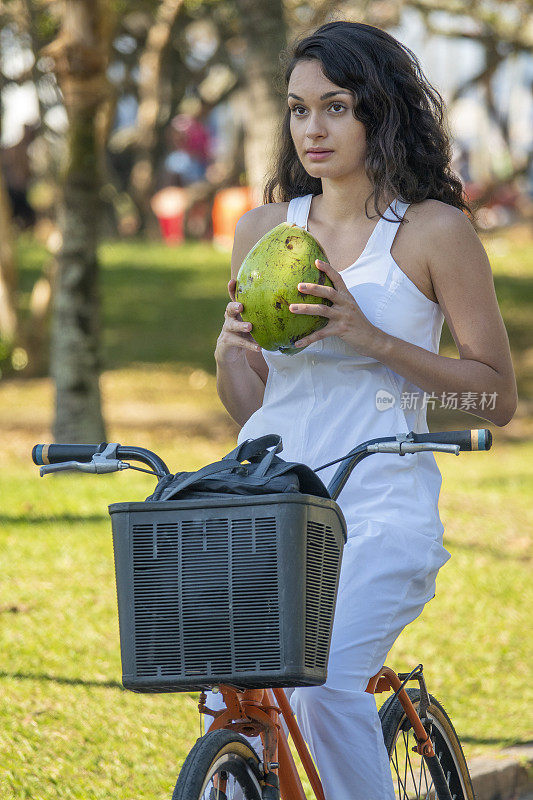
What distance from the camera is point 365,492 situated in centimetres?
278

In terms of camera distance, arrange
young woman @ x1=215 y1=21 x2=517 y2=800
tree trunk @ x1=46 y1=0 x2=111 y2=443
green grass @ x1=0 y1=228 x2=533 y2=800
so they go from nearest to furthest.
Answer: young woman @ x1=215 y1=21 x2=517 y2=800 < green grass @ x1=0 y1=228 x2=533 y2=800 < tree trunk @ x1=46 y1=0 x2=111 y2=443

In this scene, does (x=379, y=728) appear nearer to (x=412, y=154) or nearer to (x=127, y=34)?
(x=412, y=154)

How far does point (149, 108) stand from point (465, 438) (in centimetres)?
2320

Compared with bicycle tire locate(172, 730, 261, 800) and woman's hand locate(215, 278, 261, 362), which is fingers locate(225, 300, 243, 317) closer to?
woman's hand locate(215, 278, 261, 362)

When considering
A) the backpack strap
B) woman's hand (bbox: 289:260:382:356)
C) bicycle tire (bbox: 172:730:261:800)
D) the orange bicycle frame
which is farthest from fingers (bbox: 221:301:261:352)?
bicycle tire (bbox: 172:730:261:800)

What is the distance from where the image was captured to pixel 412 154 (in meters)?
3.03

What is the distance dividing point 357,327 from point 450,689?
3277 millimetres

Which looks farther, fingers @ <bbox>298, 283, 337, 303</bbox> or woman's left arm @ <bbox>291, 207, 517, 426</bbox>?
woman's left arm @ <bbox>291, 207, 517, 426</bbox>

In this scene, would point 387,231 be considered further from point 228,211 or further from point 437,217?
point 228,211

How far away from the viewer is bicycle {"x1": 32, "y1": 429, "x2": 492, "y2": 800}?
217 cm

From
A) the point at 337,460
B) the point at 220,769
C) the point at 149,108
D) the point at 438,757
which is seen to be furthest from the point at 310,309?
the point at 149,108

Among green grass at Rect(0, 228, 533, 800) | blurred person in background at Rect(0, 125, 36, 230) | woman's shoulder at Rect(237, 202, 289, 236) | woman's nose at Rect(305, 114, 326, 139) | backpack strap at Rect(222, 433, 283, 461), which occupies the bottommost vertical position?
green grass at Rect(0, 228, 533, 800)

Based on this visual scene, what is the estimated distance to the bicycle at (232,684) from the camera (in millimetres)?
2174

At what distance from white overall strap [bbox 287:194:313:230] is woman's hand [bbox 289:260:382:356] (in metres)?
0.55
